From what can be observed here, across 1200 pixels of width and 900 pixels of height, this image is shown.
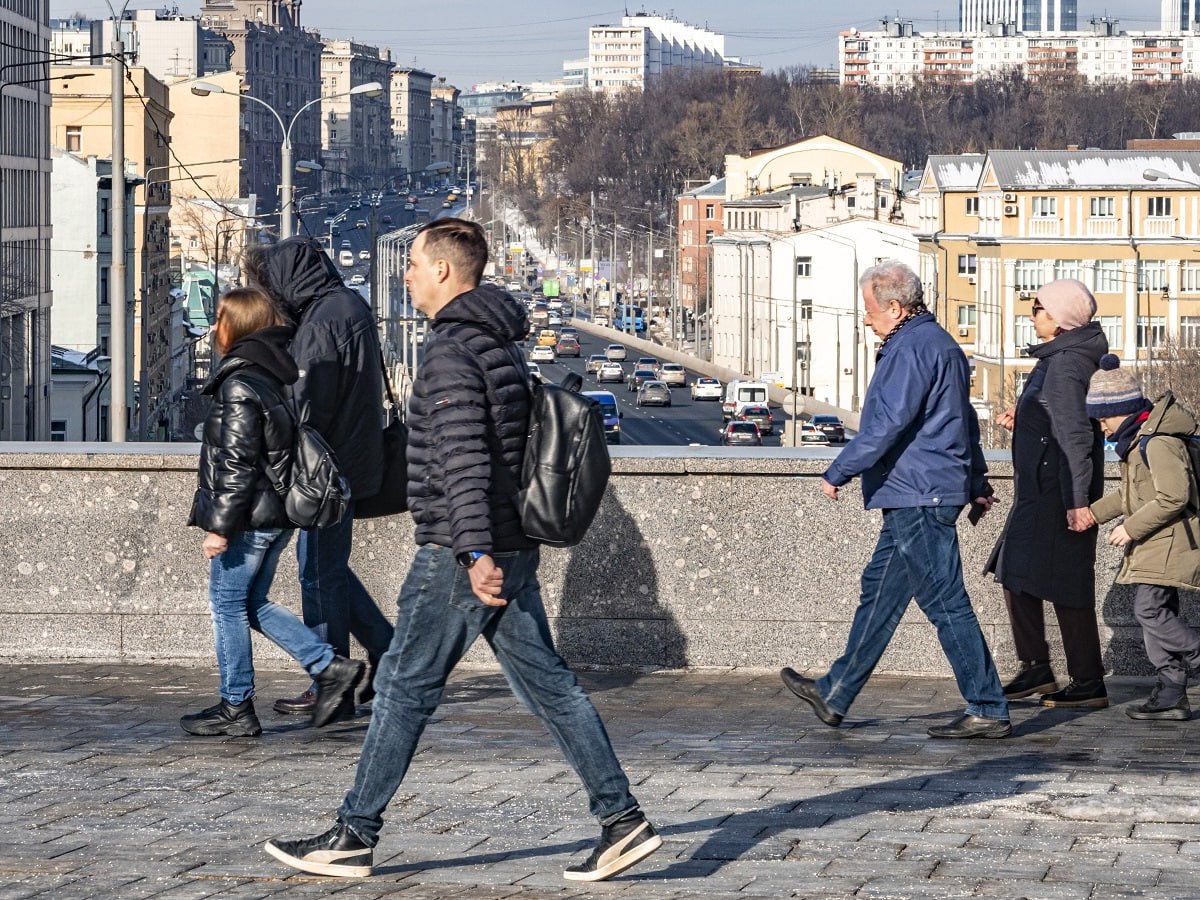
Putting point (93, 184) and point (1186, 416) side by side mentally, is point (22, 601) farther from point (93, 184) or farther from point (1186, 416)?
point (93, 184)

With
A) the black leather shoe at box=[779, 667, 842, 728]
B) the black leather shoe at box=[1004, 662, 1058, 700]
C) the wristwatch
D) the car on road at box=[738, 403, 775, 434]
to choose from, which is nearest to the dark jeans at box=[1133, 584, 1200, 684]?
the black leather shoe at box=[1004, 662, 1058, 700]

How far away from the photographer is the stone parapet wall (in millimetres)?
8602

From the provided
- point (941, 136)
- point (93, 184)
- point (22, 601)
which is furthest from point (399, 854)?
point (941, 136)

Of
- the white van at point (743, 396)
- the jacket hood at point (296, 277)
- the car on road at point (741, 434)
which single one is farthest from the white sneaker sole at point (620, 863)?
the white van at point (743, 396)

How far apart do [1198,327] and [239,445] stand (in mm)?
75466

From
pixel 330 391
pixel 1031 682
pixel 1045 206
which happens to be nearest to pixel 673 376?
pixel 1045 206

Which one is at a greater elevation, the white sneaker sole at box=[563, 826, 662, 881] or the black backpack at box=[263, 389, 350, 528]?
the black backpack at box=[263, 389, 350, 528]

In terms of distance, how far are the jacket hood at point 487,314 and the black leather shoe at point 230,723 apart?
222 centimetres

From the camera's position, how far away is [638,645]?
8.64m

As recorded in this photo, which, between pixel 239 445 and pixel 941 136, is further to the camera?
pixel 941 136

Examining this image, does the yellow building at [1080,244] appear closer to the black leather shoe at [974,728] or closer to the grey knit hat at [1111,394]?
the grey knit hat at [1111,394]

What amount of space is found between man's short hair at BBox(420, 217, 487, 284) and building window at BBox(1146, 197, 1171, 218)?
78.0 metres

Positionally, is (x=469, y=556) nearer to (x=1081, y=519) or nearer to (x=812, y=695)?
(x=812, y=695)

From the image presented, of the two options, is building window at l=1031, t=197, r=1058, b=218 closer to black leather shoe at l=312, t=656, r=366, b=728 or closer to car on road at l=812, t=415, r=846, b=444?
car on road at l=812, t=415, r=846, b=444
